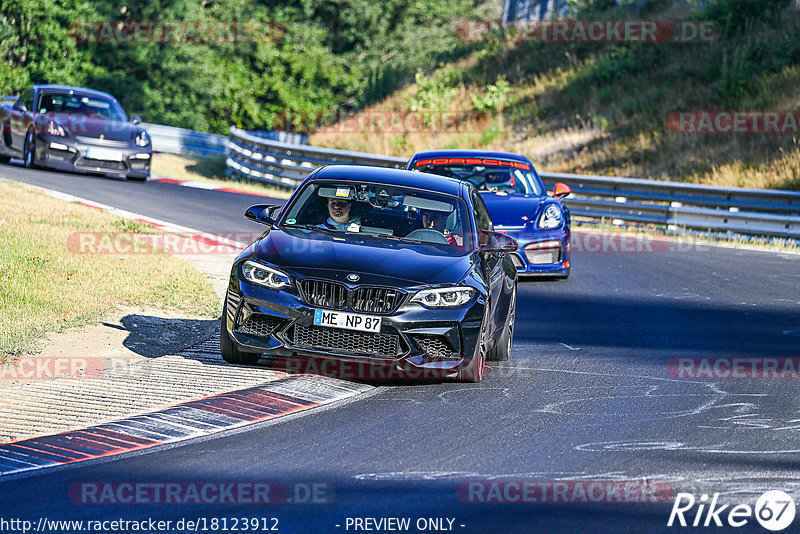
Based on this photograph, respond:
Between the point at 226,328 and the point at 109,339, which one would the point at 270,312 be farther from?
the point at 109,339

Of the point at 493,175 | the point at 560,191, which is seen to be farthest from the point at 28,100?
the point at 560,191

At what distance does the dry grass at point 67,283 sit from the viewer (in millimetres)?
9203

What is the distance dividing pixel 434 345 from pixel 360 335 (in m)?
0.54

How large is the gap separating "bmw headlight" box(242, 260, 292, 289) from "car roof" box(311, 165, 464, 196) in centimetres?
144

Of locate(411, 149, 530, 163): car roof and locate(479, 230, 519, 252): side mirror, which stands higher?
locate(411, 149, 530, 163): car roof

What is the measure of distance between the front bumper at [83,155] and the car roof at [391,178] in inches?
543

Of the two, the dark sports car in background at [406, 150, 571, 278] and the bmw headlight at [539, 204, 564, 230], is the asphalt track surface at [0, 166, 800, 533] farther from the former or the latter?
the bmw headlight at [539, 204, 564, 230]

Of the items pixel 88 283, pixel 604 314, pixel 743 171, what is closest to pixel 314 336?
pixel 88 283

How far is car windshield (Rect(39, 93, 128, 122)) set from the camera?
74.9ft

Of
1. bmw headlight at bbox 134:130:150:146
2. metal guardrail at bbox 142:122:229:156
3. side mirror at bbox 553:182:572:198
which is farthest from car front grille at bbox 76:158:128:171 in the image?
metal guardrail at bbox 142:122:229:156

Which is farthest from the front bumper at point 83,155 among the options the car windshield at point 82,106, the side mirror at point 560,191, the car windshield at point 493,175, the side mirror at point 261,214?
the side mirror at point 261,214

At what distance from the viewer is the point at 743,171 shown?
26.1 m

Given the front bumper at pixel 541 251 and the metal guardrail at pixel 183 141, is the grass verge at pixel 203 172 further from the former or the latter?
the front bumper at pixel 541 251

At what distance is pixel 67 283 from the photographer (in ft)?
35.8
